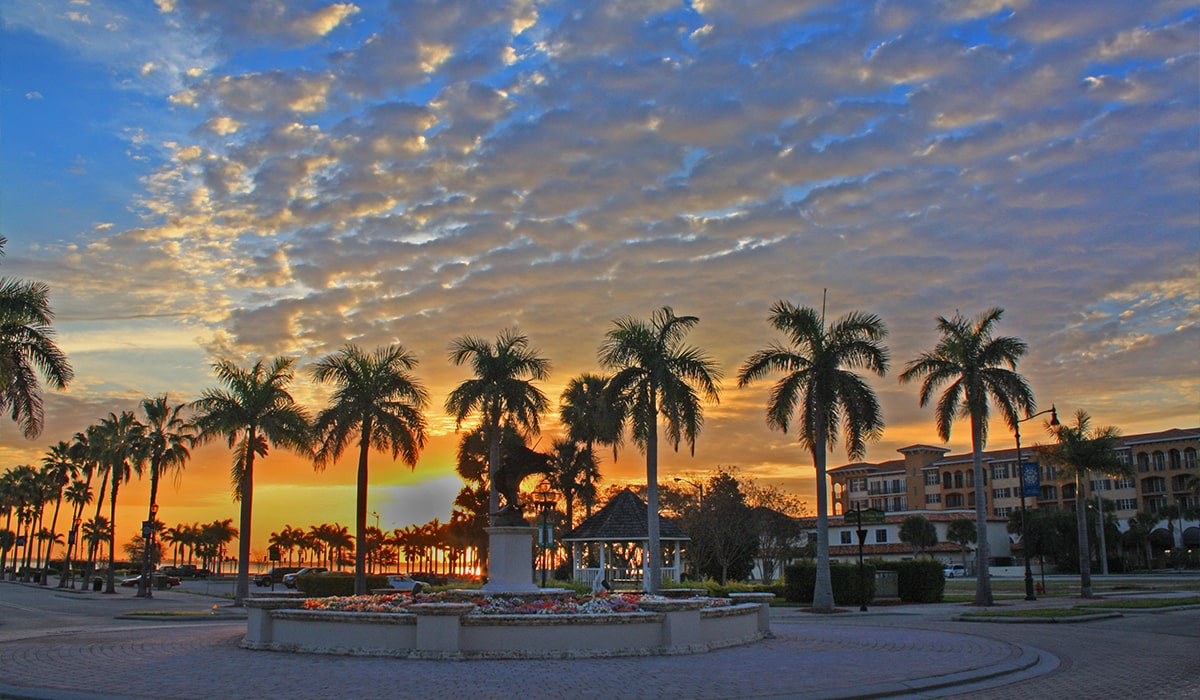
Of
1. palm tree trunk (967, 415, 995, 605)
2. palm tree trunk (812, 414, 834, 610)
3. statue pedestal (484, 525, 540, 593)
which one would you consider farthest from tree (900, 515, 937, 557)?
statue pedestal (484, 525, 540, 593)

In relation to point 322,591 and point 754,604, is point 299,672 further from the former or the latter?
point 322,591

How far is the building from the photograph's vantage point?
10312 cm

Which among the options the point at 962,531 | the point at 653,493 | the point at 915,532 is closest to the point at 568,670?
the point at 653,493

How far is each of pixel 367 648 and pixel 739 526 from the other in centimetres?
4772

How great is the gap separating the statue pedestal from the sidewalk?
16.8 ft

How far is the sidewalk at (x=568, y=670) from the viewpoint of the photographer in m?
12.8

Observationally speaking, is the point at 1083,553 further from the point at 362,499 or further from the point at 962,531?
the point at 962,531

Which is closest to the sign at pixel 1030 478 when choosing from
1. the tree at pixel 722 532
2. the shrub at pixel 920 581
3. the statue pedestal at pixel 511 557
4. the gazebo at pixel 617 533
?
the shrub at pixel 920 581

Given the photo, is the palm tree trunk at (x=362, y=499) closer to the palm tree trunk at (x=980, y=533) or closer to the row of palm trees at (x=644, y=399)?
the row of palm trees at (x=644, y=399)

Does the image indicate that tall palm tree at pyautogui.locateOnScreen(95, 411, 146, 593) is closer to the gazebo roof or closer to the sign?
the gazebo roof

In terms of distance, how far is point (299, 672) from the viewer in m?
14.8

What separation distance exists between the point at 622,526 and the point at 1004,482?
83842 mm

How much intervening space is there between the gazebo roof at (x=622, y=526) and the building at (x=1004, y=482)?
5301 cm

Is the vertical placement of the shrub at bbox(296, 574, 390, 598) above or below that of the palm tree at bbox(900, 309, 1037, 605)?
below
